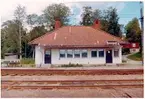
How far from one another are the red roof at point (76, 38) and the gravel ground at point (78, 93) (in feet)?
24.3

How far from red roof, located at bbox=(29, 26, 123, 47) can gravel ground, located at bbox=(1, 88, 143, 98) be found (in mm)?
7393

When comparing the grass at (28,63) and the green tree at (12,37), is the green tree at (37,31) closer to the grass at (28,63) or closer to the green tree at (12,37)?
the green tree at (12,37)

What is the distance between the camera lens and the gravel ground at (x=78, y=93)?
6.12 metres

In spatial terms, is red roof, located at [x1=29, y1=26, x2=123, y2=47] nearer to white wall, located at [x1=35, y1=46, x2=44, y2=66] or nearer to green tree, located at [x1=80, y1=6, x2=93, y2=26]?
white wall, located at [x1=35, y1=46, x2=44, y2=66]

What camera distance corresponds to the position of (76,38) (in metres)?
15.0

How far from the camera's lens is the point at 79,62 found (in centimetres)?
1414

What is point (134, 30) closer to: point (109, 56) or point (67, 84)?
point (109, 56)

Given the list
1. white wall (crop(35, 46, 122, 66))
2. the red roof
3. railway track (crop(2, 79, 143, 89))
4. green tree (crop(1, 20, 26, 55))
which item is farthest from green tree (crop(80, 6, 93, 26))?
railway track (crop(2, 79, 143, 89))

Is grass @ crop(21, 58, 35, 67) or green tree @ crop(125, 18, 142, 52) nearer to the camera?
grass @ crop(21, 58, 35, 67)

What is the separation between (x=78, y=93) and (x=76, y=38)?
8715 millimetres


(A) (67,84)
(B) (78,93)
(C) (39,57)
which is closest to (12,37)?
(C) (39,57)

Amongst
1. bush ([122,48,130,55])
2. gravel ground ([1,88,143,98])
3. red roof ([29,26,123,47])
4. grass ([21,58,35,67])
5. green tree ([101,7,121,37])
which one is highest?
green tree ([101,7,121,37])

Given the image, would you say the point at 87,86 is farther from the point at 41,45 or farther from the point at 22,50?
the point at 22,50

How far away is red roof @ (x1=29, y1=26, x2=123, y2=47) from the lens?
14375mm
